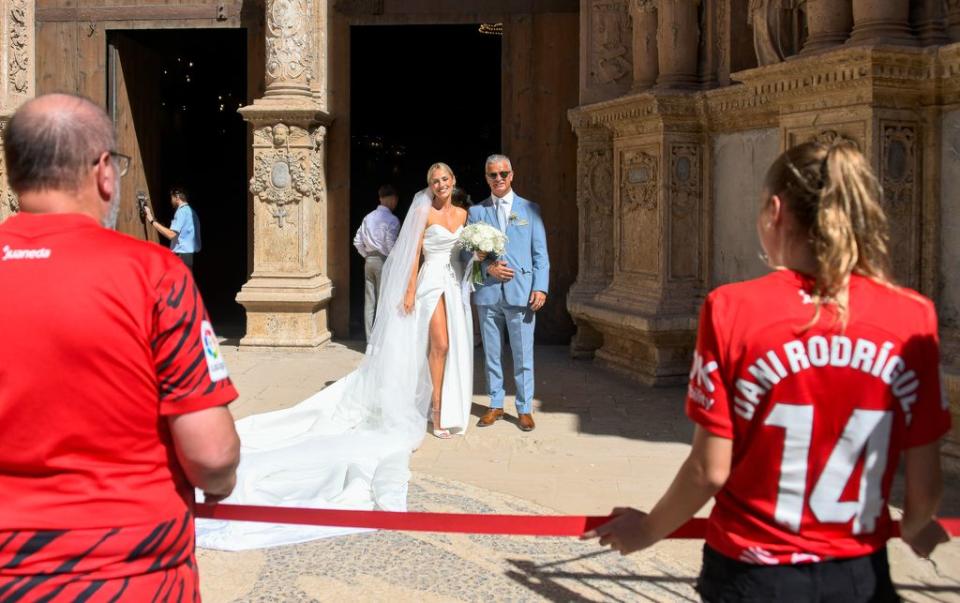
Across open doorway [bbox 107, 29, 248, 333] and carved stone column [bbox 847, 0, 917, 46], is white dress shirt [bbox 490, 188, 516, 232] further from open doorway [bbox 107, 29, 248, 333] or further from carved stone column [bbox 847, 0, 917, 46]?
open doorway [bbox 107, 29, 248, 333]

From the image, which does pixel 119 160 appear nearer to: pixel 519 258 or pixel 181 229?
pixel 519 258

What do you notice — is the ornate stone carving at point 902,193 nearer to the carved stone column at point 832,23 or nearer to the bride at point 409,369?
the carved stone column at point 832,23

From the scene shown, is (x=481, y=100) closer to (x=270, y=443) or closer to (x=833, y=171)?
(x=270, y=443)

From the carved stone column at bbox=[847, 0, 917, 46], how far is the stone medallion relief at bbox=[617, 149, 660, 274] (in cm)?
304

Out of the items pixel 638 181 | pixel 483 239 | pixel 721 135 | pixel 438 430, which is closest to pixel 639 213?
pixel 638 181

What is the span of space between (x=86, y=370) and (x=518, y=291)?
5.65 m

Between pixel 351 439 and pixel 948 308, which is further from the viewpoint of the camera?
pixel 351 439

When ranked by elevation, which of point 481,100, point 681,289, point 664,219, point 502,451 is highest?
point 481,100

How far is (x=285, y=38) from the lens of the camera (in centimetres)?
1143

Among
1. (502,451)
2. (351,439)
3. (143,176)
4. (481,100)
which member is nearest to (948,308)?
(502,451)

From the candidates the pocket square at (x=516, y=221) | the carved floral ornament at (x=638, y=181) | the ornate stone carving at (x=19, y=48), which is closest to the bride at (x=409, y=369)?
the pocket square at (x=516, y=221)

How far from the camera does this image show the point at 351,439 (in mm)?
6840

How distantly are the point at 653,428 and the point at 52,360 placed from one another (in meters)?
5.82

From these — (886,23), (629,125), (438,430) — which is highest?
(886,23)
